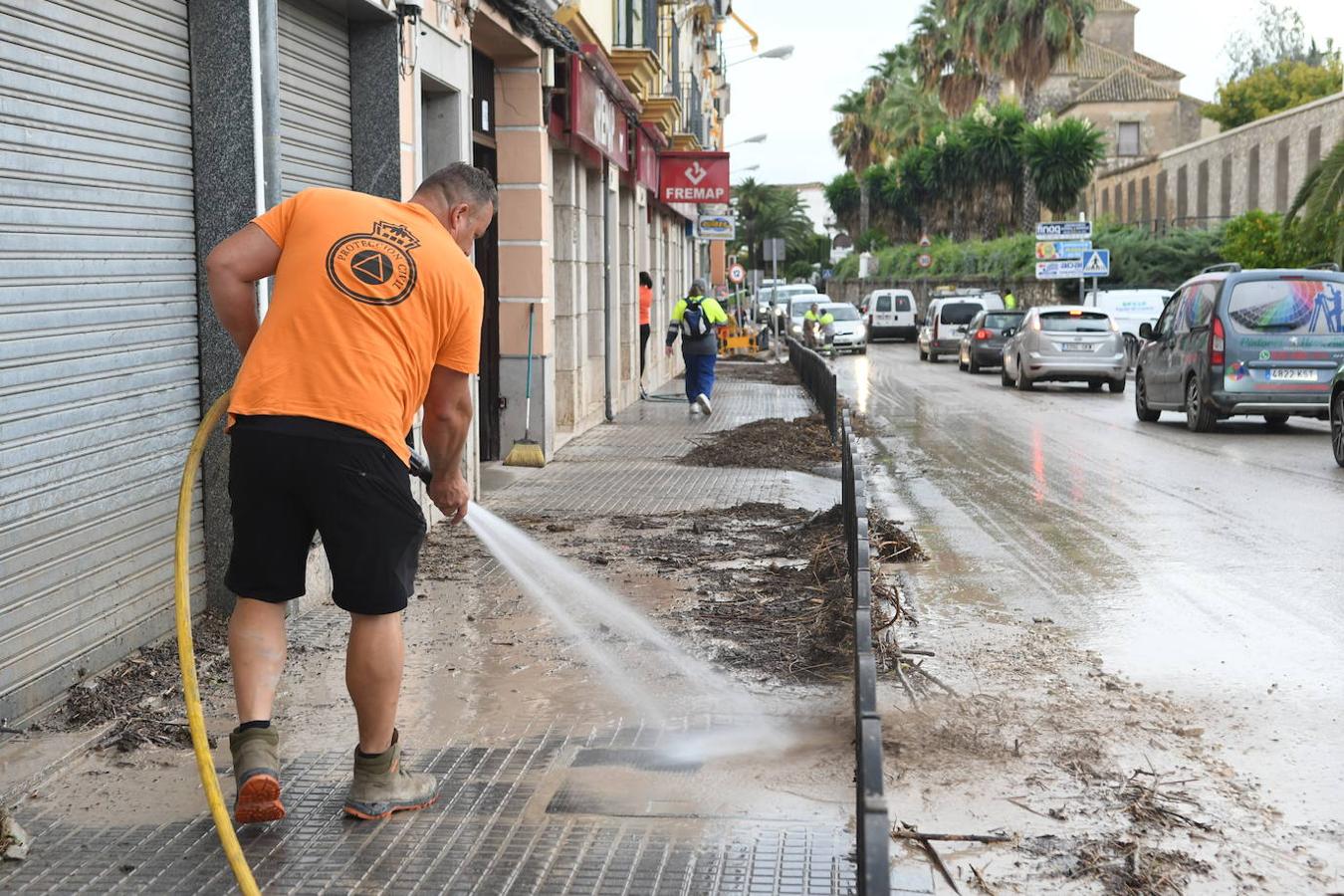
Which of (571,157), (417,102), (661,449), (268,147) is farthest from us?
(571,157)

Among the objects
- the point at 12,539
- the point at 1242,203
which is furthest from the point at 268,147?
the point at 1242,203

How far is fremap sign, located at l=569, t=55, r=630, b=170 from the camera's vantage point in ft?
52.9

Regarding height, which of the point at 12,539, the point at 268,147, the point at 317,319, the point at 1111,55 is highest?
the point at 1111,55

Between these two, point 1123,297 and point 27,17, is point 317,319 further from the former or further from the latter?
point 1123,297

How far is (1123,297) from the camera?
36062 mm

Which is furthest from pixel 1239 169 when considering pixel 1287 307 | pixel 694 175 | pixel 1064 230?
pixel 1287 307

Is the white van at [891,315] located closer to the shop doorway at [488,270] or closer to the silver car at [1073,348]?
the silver car at [1073,348]

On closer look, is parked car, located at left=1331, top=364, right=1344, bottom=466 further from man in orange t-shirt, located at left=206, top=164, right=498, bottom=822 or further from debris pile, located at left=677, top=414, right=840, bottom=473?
man in orange t-shirt, located at left=206, top=164, right=498, bottom=822

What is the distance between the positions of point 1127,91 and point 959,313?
56617mm

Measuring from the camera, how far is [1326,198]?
27344mm

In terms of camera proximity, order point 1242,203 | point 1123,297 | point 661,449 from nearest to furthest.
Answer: point 661,449, point 1123,297, point 1242,203

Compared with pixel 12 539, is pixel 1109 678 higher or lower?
lower

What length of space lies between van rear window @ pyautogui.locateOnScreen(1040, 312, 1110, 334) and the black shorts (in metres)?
23.6

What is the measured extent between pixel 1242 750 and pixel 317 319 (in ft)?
11.0
